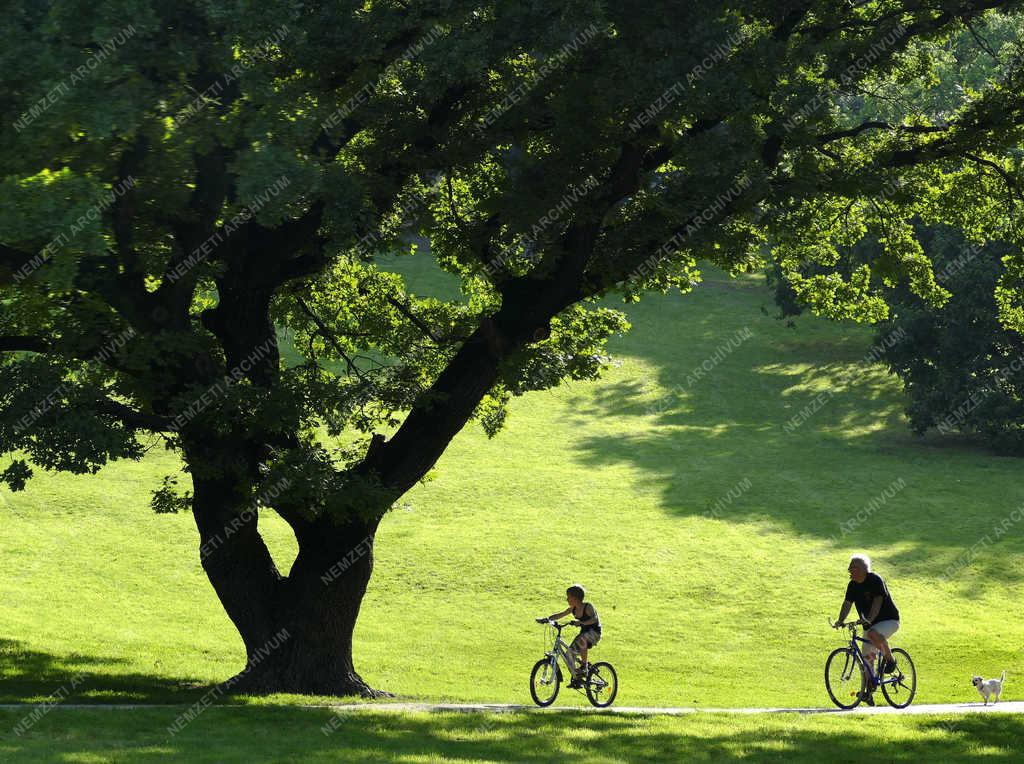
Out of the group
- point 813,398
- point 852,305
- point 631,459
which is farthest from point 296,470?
point 813,398

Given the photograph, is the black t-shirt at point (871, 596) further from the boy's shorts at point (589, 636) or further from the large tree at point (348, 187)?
the large tree at point (348, 187)

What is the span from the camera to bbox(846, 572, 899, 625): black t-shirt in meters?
16.7

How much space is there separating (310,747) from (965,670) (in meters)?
20.2

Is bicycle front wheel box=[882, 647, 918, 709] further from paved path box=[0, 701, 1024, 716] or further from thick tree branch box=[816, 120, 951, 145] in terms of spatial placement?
thick tree branch box=[816, 120, 951, 145]

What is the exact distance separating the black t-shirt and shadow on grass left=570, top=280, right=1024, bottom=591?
1990 centimetres

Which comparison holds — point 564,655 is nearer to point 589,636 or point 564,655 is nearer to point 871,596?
point 589,636

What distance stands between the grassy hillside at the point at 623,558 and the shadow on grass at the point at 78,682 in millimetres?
127

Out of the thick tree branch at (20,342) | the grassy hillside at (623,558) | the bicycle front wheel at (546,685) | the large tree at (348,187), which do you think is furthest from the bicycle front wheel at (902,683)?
the thick tree branch at (20,342)

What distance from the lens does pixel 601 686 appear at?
1841cm

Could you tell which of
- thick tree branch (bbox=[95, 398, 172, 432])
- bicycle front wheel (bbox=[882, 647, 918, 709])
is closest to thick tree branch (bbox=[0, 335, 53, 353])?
thick tree branch (bbox=[95, 398, 172, 432])

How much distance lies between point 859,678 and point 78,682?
12747mm

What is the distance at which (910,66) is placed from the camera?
19.9 meters

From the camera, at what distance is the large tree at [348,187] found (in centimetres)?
1304

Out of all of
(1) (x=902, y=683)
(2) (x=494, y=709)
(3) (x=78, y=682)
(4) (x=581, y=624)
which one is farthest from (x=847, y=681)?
(3) (x=78, y=682)
